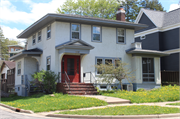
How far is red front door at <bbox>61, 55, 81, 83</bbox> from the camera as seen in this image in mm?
19078

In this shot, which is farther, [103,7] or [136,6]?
[136,6]

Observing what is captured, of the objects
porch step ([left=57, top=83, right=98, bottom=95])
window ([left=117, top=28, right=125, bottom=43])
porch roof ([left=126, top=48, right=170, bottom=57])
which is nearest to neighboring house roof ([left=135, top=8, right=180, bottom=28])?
porch roof ([left=126, top=48, right=170, bottom=57])

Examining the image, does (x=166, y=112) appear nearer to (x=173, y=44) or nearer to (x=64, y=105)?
(x=64, y=105)

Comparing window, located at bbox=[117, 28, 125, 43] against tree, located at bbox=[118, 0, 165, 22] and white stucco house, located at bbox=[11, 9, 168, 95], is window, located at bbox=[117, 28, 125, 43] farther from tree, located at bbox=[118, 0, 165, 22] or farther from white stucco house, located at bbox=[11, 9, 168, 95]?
tree, located at bbox=[118, 0, 165, 22]

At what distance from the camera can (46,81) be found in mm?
17125

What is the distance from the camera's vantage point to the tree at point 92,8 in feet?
139

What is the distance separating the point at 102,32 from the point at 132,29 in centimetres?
346

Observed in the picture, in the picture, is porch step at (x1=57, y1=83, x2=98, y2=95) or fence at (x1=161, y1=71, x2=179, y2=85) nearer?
porch step at (x1=57, y1=83, x2=98, y2=95)

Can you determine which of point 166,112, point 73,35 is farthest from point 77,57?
point 166,112

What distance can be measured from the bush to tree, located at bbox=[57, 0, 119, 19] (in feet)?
89.2

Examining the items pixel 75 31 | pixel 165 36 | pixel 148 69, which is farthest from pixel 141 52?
pixel 165 36

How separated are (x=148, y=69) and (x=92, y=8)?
79.0 ft

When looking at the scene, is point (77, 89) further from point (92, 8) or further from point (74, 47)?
point (92, 8)

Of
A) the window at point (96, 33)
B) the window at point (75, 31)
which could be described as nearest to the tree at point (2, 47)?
the window at point (75, 31)
